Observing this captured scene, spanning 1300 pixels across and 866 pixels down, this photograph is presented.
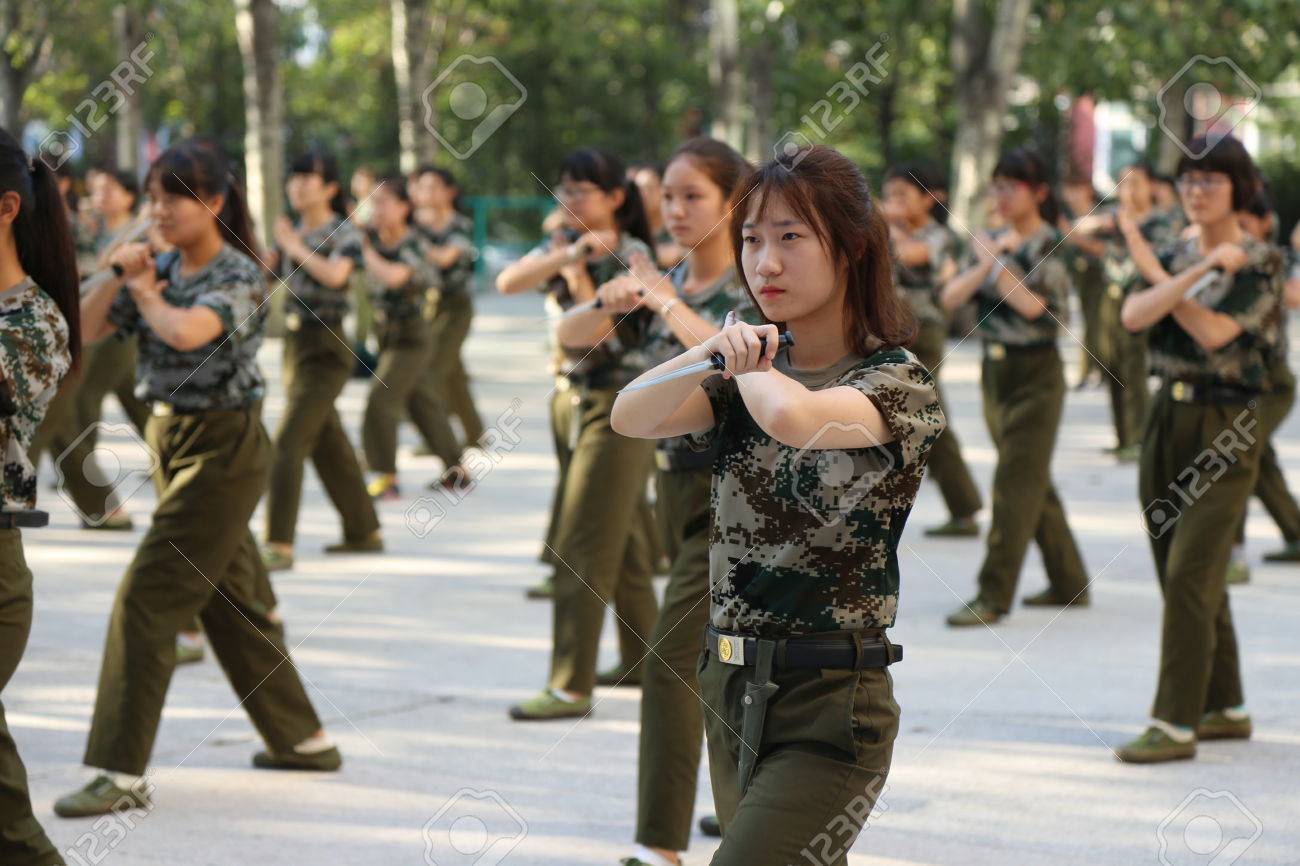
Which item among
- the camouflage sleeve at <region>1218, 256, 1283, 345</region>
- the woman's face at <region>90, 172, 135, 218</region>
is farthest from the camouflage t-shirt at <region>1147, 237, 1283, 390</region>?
the woman's face at <region>90, 172, 135, 218</region>

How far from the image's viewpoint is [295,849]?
4906 millimetres

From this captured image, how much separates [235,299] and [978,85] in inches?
585

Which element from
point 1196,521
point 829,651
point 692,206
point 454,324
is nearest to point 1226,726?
point 1196,521

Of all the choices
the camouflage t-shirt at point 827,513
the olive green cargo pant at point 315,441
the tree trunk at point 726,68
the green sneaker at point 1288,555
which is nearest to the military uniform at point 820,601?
the camouflage t-shirt at point 827,513

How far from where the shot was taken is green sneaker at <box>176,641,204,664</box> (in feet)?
23.0

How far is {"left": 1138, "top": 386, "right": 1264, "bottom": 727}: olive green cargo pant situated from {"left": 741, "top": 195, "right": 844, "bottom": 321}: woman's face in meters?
2.86

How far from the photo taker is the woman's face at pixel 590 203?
6.40m

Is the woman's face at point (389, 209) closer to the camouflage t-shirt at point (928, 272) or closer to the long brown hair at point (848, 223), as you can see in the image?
the camouflage t-shirt at point (928, 272)

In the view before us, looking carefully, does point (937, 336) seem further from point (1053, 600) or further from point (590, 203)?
point (590, 203)

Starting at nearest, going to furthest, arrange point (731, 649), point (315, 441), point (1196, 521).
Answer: point (731, 649) → point (1196, 521) → point (315, 441)

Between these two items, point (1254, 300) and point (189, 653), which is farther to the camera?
point (189, 653)

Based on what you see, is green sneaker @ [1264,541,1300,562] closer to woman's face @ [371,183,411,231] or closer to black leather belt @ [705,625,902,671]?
woman's face @ [371,183,411,231]

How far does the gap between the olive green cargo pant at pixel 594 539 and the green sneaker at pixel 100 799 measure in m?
1.54

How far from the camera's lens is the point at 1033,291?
8031 millimetres
